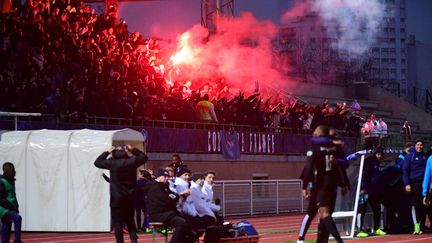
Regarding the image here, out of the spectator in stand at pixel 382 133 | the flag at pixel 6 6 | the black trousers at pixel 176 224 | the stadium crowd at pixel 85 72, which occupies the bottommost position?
the black trousers at pixel 176 224

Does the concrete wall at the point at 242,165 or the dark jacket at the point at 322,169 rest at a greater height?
the dark jacket at the point at 322,169

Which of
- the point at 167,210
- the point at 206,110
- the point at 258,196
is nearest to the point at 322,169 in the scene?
the point at 167,210

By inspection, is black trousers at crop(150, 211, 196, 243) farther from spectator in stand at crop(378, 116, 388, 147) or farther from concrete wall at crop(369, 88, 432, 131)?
concrete wall at crop(369, 88, 432, 131)

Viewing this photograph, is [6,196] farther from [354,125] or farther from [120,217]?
[354,125]

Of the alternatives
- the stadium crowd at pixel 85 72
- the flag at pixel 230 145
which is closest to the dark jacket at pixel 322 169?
the stadium crowd at pixel 85 72

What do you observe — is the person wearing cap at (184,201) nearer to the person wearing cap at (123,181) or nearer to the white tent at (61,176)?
the person wearing cap at (123,181)

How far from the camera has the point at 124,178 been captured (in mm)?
15758

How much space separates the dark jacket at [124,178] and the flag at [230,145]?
50.4 feet

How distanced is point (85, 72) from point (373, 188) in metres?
9.12

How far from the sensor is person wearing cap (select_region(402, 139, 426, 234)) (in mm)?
21250

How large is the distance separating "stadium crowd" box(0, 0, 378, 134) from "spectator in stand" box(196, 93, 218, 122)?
0.07m

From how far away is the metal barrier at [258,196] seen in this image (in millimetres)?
28969

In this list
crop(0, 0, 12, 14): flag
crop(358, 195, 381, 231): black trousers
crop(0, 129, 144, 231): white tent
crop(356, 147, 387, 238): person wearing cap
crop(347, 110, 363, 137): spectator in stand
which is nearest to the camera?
crop(356, 147, 387, 238): person wearing cap

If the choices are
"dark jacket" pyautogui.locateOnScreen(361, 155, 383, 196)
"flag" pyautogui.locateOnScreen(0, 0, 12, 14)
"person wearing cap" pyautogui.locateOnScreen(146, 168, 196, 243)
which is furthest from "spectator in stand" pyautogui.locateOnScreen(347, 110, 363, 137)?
"person wearing cap" pyautogui.locateOnScreen(146, 168, 196, 243)
